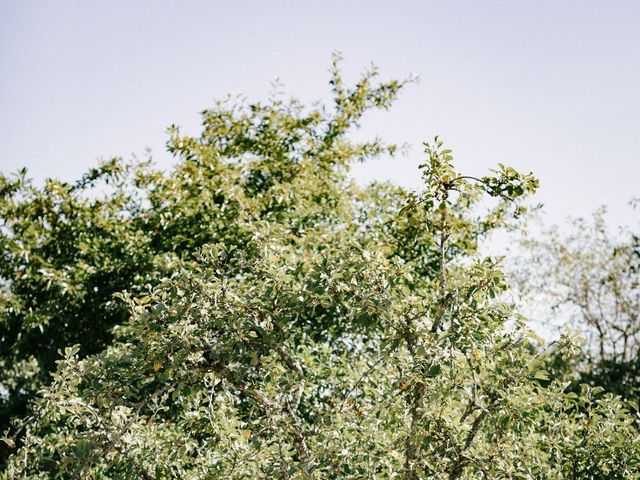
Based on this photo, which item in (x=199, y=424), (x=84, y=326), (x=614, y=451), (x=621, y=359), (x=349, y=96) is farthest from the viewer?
(x=621, y=359)

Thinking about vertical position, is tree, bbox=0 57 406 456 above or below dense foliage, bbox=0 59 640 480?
above

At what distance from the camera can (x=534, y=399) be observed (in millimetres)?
3473

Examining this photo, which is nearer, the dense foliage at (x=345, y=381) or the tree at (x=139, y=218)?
the dense foliage at (x=345, y=381)

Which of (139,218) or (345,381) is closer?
(345,381)

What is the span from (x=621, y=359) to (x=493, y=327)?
40.2 ft

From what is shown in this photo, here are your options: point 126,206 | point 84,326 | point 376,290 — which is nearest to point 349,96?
point 126,206

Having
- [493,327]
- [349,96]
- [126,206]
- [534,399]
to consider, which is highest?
[349,96]

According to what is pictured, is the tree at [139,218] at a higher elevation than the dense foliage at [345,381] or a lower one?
higher

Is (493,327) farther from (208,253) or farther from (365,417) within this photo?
(208,253)

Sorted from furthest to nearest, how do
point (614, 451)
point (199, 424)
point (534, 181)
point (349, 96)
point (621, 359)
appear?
point (621, 359) → point (349, 96) → point (199, 424) → point (614, 451) → point (534, 181)

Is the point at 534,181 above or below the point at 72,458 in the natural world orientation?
above

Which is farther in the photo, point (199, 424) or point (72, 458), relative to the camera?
point (199, 424)

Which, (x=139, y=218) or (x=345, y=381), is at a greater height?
(x=139, y=218)

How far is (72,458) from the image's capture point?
3.31m
